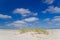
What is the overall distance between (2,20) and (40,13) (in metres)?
0.47

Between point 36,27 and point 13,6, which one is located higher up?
point 13,6

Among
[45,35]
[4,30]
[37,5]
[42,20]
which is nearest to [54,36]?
[45,35]

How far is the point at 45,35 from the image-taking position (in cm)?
153

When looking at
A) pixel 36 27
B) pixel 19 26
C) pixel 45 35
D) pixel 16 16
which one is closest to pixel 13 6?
pixel 16 16

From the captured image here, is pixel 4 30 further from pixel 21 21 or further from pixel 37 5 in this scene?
pixel 37 5

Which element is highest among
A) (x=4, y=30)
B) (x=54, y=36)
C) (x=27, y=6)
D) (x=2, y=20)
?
(x=27, y=6)

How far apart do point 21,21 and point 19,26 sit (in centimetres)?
7

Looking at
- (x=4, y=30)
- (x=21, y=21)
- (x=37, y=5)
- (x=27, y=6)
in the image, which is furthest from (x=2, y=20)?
(x=37, y=5)

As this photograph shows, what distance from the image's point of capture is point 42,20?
157 centimetres

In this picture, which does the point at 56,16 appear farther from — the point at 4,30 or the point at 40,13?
the point at 4,30

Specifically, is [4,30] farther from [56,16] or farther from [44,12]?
[56,16]

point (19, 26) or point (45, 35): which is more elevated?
point (19, 26)

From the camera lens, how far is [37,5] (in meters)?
1.58

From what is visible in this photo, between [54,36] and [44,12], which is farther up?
[44,12]
